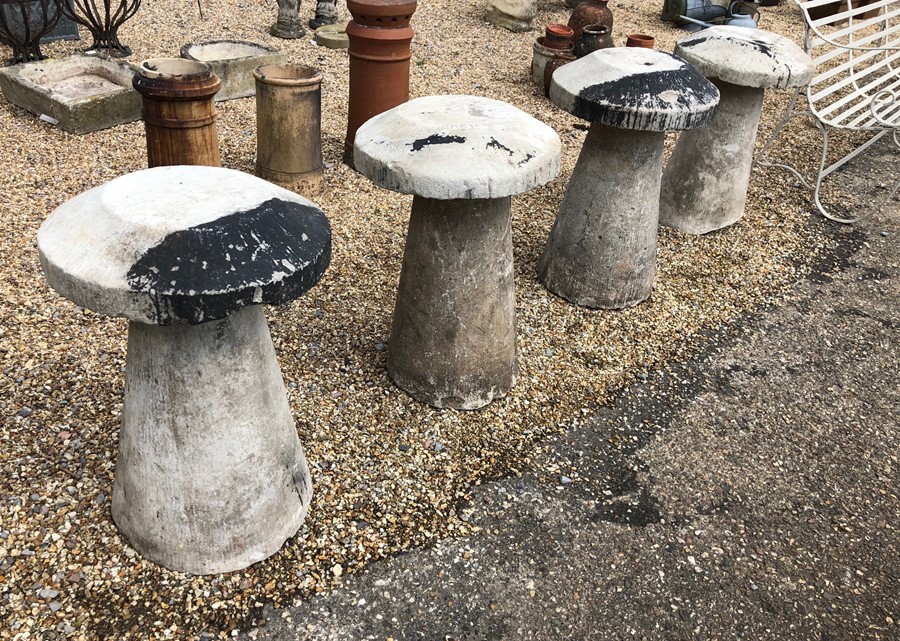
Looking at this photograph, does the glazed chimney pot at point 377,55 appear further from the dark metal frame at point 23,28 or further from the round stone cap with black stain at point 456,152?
the dark metal frame at point 23,28

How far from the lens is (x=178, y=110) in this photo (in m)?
3.46

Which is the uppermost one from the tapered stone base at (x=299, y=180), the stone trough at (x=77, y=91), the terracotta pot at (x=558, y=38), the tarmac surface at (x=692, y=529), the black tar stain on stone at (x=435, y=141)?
the black tar stain on stone at (x=435, y=141)

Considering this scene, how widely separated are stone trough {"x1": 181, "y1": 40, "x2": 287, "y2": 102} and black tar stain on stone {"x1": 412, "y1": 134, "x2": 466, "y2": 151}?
315 cm

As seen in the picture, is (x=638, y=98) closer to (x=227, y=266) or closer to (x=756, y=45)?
(x=756, y=45)

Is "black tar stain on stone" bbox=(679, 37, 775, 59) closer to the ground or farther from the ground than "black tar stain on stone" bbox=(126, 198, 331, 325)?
farther from the ground

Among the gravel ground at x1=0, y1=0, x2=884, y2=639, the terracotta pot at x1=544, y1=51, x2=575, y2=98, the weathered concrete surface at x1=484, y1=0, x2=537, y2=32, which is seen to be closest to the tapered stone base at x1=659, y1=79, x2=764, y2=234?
the gravel ground at x1=0, y1=0, x2=884, y2=639

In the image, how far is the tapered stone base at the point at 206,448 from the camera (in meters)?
1.85

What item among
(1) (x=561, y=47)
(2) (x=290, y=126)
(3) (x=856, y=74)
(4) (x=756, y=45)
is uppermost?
(4) (x=756, y=45)

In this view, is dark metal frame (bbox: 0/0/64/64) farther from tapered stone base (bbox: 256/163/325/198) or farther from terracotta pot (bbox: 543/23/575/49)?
terracotta pot (bbox: 543/23/575/49)

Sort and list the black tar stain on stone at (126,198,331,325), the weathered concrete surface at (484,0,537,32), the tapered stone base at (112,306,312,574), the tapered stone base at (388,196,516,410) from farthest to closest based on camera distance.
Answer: the weathered concrete surface at (484,0,537,32) < the tapered stone base at (388,196,516,410) < the tapered stone base at (112,306,312,574) < the black tar stain on stone at (126,198,331,325)

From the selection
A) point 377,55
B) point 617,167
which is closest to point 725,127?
point 617,167

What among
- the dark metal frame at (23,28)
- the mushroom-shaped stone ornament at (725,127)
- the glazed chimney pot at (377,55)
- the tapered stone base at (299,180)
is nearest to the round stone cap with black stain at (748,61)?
the mushroom-shaped stone ornament at (725,127)

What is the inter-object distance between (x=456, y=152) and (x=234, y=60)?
3.31 metres

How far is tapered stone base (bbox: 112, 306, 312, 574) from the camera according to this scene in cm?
185
